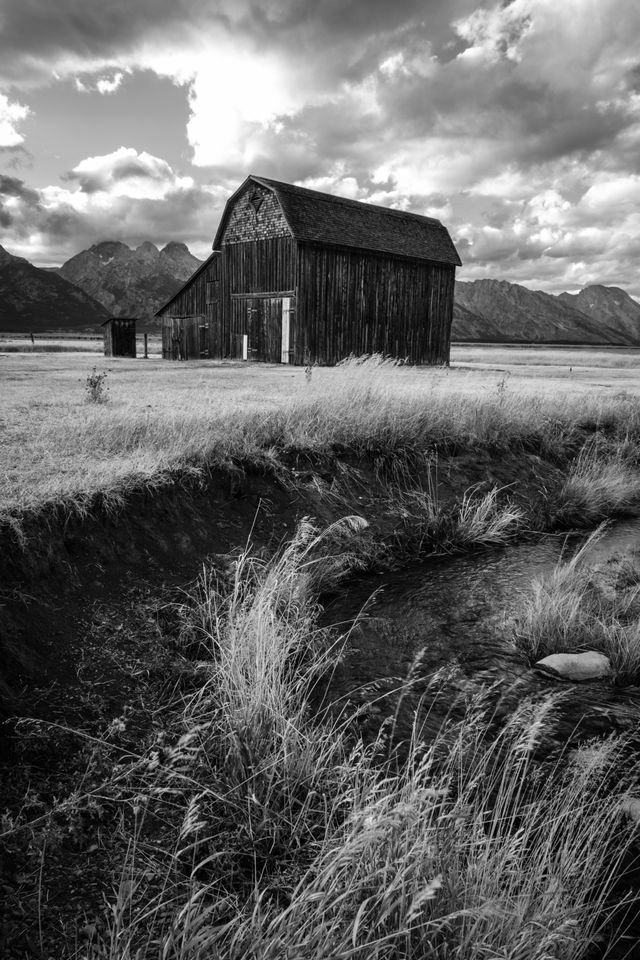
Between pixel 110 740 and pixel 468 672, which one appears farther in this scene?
pixel 468 672

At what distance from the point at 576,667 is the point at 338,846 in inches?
122

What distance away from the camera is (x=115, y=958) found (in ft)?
7.42

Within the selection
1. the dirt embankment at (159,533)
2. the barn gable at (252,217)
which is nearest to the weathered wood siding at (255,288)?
the barn gable at (252,217)

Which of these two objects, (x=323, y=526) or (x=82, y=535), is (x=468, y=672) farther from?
(x=82, y=535)

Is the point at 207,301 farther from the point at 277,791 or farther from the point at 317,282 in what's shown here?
the point at 277,791

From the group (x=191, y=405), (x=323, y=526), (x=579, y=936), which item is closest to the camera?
(x=579, y=936)

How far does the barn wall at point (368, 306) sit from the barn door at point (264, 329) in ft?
3.71

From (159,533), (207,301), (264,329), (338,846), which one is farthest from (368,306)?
(338,846)

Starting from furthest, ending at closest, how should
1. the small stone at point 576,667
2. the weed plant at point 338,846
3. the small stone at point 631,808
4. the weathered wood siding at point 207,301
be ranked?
1. the weathered wood siding at point 207,301
2. the small stone at point 576,667
3. the small stone at point 631,808
4. the weed plant at point 338,846

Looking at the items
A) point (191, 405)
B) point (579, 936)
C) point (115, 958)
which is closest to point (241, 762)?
point (115, 958)

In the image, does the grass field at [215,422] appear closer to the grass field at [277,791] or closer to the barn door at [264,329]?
the grass field at [277,791]

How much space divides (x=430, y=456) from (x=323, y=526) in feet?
9.02

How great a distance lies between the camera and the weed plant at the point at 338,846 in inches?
94.9

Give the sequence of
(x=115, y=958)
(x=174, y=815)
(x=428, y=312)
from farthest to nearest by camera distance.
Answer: (x=428, y=312), (x=174, y=815), (x=115, y=958)
